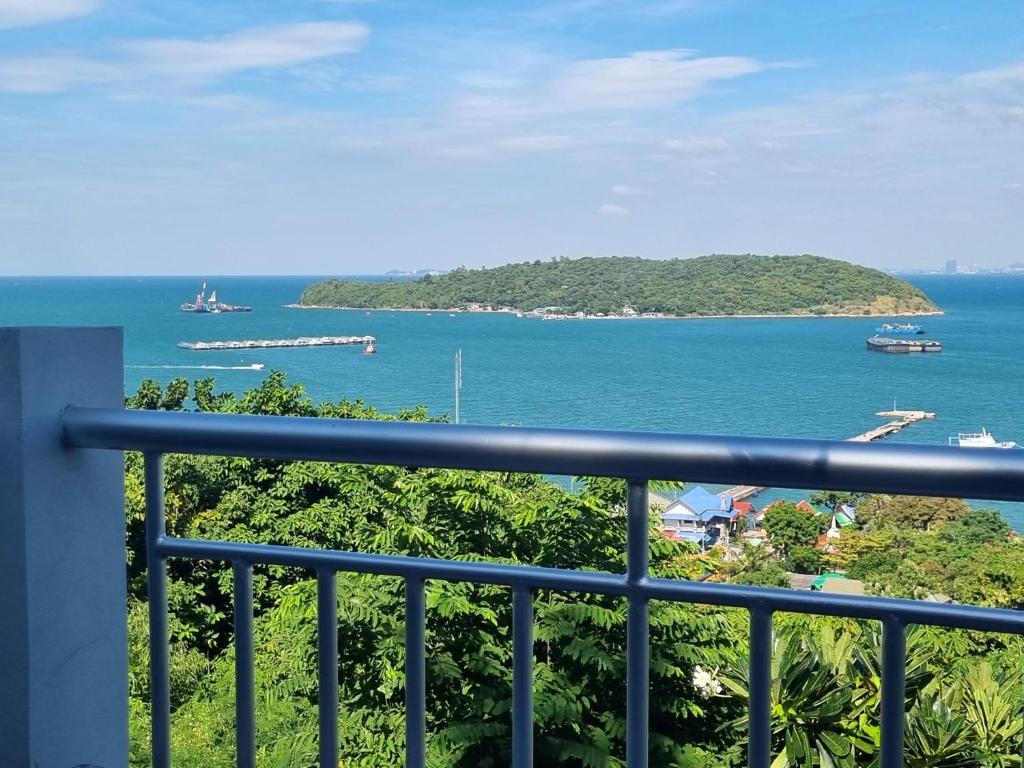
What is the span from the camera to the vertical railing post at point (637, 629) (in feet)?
3.29

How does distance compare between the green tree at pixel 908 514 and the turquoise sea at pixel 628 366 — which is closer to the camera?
the green tree at pixel 908 514

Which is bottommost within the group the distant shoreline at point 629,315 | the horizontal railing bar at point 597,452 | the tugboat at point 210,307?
the horizontal railing bar at point 597,452

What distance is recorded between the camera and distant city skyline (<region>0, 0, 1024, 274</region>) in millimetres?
75375

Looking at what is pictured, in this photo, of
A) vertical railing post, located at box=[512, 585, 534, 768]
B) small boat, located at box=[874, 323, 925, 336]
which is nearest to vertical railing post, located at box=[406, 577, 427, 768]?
vertical railing post, located at box=[512, 585, 534, 768]

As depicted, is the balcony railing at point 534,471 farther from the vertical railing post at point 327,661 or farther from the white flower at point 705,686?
the white flower at point 705,686

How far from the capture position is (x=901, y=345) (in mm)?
71688

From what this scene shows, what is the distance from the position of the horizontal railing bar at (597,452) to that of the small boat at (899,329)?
260 ft

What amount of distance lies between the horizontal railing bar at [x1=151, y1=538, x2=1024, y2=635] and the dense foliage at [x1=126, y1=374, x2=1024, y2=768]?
190 mm

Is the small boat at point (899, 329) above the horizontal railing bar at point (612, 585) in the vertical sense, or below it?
below

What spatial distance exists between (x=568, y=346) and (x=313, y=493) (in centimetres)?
6084

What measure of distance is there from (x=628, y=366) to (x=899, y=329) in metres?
22.2

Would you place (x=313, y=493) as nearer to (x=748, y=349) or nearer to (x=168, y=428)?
(x=168, y=428)

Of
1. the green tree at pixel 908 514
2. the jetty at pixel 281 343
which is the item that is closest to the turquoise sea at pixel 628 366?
the jetty at pixel 281 343

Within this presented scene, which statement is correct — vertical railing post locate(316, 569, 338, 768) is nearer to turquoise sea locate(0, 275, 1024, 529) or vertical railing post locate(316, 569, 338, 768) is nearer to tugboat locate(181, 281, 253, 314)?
turquoise sea locate(0, 275, 1024, 529)
